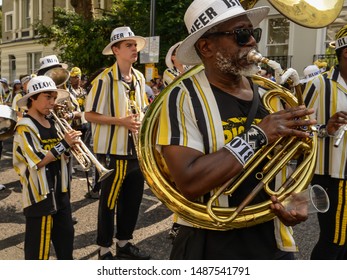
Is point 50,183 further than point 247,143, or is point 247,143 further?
point 50,183

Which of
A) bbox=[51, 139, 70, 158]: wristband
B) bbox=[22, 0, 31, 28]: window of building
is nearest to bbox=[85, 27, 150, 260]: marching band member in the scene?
bbox=[51, 139, 70, 158]: wristband

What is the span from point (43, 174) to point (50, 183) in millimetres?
92

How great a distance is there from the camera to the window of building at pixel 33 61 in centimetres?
3061

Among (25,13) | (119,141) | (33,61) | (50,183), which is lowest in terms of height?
(50,183)

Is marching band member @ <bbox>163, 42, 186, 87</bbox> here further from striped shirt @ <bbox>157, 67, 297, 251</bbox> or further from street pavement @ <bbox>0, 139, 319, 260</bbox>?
striped shirt @ <bbox>157, 67, 297, 251</bbox>

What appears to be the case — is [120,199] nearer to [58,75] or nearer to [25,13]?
[58,75]

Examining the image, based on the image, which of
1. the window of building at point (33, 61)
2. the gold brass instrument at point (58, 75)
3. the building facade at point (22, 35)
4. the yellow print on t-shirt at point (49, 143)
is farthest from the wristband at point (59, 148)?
the window of building at point (33, 61)

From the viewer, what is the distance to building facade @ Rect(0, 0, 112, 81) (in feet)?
98.1

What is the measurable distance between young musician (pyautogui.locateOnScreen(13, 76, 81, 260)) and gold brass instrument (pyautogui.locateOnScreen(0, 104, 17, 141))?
3.9 inches

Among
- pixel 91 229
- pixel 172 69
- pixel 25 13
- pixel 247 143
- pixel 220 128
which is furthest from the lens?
pixel 25 13

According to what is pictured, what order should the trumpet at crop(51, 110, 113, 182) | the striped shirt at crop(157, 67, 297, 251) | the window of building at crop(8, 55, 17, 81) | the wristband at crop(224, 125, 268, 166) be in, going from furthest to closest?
the window of building at crop(8, 55, 17, 81), the trumpet at crop(51, 110, 113, 182), the striped shirt at crop(157, 67, 297, 251), the wristband at crop(224, 125, 268, 166)

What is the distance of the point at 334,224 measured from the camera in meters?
3.06

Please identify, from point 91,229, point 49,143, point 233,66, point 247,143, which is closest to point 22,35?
point 91,229
